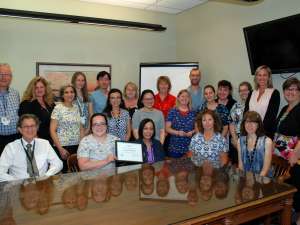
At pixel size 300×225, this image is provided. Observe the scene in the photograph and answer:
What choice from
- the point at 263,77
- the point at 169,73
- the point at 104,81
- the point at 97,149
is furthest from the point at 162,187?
the point at 169,73

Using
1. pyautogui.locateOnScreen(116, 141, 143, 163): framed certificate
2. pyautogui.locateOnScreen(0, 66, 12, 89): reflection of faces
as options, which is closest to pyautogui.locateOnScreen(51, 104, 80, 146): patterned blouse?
pyautogui.locateOnScreen(0, 66, 12, 89): reflection of faces

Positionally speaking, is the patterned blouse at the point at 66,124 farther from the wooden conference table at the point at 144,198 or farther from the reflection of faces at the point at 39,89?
the wooden conference table at the point at 144,198

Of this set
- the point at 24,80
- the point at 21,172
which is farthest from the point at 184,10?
the point at 21,172

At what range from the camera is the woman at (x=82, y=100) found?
12.4ft

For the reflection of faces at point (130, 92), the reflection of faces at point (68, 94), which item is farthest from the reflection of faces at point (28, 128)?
the reflection of faces at point (130, 92)

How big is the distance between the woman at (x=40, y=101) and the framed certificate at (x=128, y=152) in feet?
4.02

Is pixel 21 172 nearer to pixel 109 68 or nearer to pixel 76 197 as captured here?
pixel 76 197

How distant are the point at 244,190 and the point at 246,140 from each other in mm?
1134

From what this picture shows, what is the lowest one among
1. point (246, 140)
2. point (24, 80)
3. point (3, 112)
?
point (246, 140)

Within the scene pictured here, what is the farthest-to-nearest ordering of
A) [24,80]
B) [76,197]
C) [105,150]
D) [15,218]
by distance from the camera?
[24,80] → [105,150] → [76,197] → [15,218]

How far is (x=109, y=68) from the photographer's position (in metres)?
5.54

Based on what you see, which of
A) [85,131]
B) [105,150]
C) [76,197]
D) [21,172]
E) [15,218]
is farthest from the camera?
[85,131]

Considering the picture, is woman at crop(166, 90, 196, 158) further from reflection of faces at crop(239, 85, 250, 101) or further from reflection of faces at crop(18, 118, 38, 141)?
reflection of faces at crop(18, 118, 38, 141)

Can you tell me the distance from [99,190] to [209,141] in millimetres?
1533
